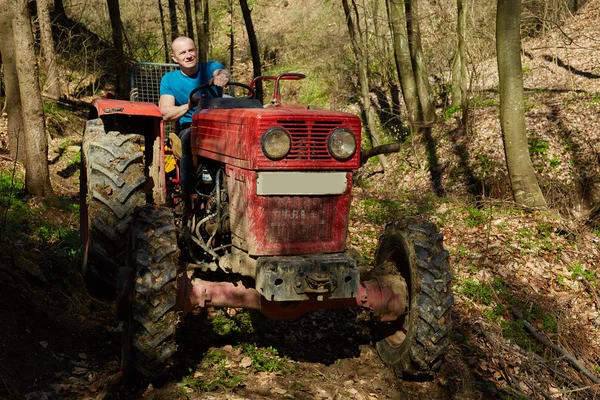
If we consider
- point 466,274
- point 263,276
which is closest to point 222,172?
point 263,276

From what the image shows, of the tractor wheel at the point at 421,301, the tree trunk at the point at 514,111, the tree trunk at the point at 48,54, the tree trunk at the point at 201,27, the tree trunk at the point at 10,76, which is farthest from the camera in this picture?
the tree trunk at the point at 201,27

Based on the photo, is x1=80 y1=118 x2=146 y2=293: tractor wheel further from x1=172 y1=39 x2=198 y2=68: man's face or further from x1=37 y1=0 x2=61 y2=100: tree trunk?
x1=37 y1=0 x2=61 y2=100: tree trunk

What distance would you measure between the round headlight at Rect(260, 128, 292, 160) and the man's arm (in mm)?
1494

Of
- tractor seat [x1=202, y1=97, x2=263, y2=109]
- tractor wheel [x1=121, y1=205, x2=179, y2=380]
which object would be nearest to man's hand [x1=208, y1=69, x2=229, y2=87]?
tractor seat [x1=202, y1=97, x2=263, y2=109]

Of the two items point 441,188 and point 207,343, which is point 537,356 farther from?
point 441,188

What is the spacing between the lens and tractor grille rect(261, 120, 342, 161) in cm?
367

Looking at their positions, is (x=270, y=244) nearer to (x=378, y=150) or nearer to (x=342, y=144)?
(x=342, y=144)

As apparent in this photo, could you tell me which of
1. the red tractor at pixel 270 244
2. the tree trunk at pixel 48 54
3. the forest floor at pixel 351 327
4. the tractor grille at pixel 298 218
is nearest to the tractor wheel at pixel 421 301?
the red tractor at pixel 270 244

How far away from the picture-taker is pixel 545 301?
5750 mm

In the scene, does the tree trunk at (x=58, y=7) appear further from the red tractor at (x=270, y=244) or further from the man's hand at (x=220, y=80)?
the man's hand at (x=220, y=80)

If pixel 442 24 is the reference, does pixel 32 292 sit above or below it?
below

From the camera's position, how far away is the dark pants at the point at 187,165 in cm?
485

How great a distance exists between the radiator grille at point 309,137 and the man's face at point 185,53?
6.35 ft

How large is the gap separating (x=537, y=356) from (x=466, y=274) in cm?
174
